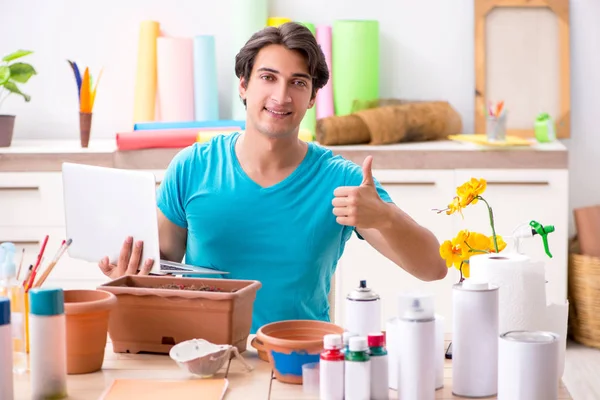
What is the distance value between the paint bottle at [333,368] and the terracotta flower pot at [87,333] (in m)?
0.45

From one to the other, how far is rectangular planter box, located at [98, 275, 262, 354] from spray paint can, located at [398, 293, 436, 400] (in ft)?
1.27

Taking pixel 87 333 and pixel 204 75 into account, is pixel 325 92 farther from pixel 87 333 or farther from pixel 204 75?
pixel 87 333

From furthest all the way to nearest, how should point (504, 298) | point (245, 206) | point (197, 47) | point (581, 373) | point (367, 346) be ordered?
point (197, 47)
point (581, 373)
point (245, 206)
point (504, 298)
point (367, 346)

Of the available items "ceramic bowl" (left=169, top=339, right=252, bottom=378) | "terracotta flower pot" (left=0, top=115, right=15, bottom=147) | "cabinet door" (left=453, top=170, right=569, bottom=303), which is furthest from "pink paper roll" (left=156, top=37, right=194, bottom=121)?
"ceramic bowl" (left=169, top=339, right=252, bottom=378)

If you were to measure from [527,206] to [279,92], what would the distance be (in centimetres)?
183

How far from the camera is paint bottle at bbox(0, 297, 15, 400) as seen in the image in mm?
1487

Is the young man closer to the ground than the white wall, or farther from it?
closer to the ground

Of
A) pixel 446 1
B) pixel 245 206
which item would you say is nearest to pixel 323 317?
pixel 245 206

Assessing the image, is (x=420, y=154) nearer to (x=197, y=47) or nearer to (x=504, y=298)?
(x=197, y=47)

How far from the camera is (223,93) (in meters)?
4.21

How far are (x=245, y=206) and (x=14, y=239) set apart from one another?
1.81 m

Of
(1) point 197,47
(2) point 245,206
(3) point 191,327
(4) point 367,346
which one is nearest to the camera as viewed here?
(4) point 367,346

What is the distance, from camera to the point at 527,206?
377 centimetres

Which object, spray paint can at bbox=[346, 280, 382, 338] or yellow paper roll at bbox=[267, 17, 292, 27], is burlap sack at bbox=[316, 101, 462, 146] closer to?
yellow paper roll at bbox=[267, 17, 292, 27]
